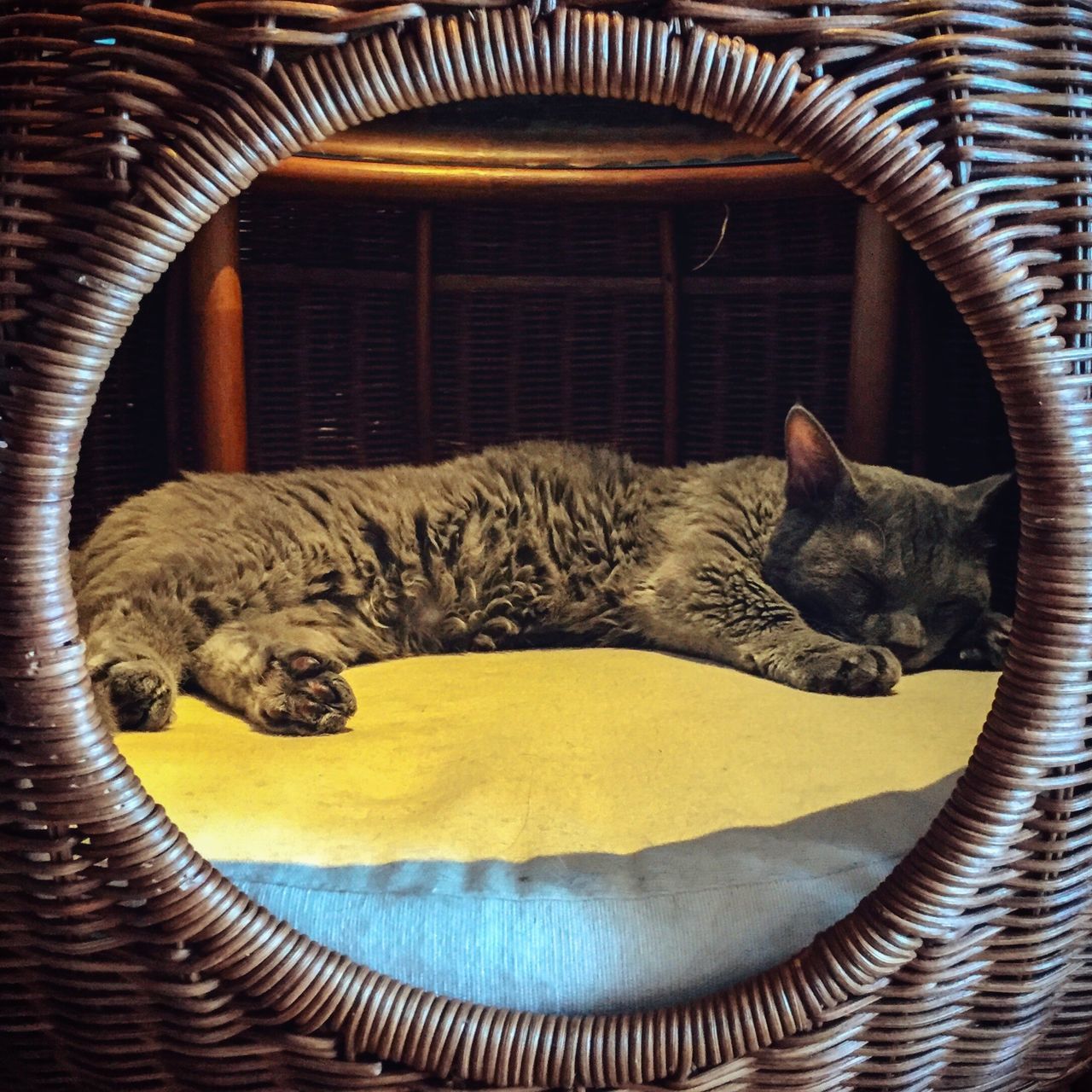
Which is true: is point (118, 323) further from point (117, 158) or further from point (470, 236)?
point (470, 236)

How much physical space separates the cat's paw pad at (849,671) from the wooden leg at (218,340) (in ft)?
3.81

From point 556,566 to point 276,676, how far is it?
0.67 m

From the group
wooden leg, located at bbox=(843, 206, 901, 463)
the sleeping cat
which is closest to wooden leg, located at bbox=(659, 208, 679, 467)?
the sleeping cat

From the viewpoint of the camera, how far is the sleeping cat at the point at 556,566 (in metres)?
1.63

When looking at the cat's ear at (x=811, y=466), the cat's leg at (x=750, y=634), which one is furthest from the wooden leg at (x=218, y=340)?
the cat's ear at (x=811, y=466)

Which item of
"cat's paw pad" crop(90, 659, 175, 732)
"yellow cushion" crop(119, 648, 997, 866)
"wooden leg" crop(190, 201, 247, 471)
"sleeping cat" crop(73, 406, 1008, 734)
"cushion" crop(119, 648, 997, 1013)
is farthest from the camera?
"wooden leg" crop(190, 201, 247, 471)

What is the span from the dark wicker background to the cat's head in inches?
12.1

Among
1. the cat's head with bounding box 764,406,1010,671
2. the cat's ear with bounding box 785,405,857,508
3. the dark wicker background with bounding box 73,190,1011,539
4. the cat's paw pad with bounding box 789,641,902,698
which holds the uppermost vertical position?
the dark wicker background with bounding box 73,190,1011,539

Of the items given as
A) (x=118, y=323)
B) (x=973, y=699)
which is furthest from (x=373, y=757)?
(x=973, y=699)

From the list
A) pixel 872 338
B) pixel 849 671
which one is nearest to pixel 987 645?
pixel 849 671

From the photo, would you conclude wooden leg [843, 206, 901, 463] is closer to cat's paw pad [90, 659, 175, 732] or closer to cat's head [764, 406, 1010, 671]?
cat's head [764, 406, 1010, 671]

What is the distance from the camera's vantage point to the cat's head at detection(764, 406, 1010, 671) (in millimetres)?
1803

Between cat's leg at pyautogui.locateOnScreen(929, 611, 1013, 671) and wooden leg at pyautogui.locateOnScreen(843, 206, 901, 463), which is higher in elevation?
wooden leg at pyautogui.locateOnScreen(843, 206, 901, 463)

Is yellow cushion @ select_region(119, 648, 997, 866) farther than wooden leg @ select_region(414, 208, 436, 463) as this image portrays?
No
